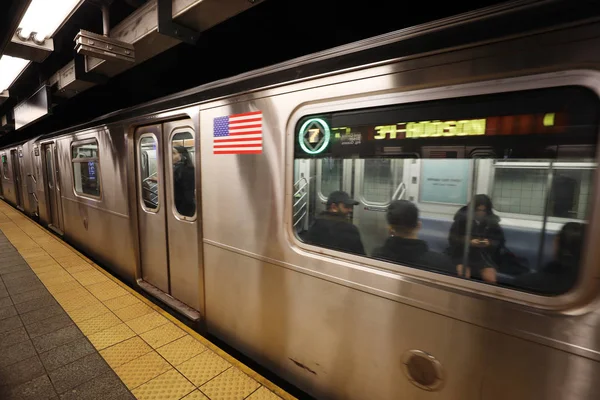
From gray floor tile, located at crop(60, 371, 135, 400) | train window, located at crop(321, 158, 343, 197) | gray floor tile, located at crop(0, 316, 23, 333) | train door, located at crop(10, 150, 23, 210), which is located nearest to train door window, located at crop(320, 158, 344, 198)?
train window, located at crop(321, 158, 343, 197)

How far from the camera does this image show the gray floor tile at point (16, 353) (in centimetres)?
233

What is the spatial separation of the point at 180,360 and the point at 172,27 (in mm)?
2896

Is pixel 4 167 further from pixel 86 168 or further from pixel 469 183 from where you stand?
pixel 469 183

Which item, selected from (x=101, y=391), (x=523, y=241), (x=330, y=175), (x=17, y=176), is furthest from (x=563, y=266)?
(x=17, y=176)

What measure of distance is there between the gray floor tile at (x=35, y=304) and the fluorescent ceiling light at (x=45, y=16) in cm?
306

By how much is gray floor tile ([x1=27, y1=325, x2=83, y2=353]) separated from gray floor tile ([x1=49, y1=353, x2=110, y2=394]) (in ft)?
1.39

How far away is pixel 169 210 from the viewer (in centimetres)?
321

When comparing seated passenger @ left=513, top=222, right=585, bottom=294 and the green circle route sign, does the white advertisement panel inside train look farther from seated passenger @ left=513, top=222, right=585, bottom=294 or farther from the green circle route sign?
the green circle route sign

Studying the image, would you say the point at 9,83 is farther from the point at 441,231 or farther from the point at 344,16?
the point at 441,231

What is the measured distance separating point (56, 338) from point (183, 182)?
1.83 metres

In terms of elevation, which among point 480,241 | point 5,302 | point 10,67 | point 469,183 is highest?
point 10,67

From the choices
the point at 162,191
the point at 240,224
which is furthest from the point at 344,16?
the point at 162,191

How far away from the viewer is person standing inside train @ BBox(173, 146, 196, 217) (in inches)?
118

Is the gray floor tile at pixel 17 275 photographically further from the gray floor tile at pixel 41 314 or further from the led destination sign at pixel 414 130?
the led destination sign at pixel 414 130
